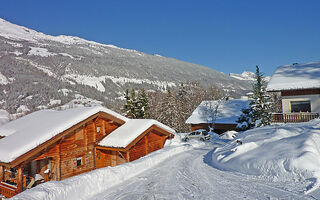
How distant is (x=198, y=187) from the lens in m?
8.15

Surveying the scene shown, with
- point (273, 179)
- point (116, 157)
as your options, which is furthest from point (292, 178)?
point (116, 157)

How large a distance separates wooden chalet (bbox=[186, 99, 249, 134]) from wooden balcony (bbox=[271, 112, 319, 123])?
1153 centimetres

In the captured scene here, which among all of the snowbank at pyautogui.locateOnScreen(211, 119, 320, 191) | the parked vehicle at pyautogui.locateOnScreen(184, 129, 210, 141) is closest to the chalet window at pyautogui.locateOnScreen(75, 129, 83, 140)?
the snowbank at pyautogui.locateOnScreen(211, 119, 320, 191)

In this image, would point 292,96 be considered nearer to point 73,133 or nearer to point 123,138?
point 123,138

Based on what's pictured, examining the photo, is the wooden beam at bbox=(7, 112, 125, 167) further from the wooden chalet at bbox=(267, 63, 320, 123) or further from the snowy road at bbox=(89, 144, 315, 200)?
the wooden chalet at bbox=(267, 63, 320, 123)

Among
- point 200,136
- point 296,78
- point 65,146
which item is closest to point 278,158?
point 65,146

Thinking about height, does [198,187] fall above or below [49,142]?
below

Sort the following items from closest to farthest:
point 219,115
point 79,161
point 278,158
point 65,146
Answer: point 278,158
point 65,146
point 79,161
point 219,115

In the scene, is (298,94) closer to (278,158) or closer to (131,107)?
(278,158)

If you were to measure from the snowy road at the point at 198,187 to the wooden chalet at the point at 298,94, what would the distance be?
1300cm

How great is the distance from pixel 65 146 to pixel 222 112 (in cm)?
2731

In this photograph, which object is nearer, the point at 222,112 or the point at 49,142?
the point at 49,142

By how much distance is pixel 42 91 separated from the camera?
157250 mm

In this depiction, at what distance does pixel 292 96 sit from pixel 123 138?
17.1 metres
